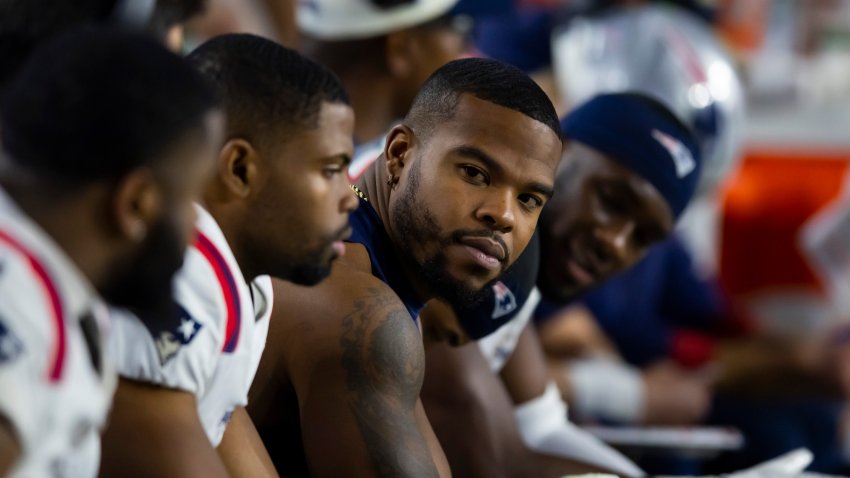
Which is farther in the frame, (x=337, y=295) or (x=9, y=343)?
(x=337, y=295)

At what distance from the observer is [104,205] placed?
1079mm

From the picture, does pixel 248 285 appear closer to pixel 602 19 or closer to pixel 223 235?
pixel 223 235

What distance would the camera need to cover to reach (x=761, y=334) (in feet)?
13.8

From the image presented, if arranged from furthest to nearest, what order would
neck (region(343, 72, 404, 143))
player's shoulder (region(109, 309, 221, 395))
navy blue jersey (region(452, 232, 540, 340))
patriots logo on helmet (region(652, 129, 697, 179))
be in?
neck (region(343, 72, 404, 143)) < patriots logo on helmet (region(652, 129, 697, 179)) < navy blue jersey (region(452, 232, 540, 340)) < player's shoulder (region(109, 309, 221, 395))

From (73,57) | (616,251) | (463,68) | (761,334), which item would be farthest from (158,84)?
(761,334)

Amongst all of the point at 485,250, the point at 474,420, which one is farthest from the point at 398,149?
the point at 474,420

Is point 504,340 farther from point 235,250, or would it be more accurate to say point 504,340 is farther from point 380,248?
point 235,250

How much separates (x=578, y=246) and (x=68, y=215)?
135cm

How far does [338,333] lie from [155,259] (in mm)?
488

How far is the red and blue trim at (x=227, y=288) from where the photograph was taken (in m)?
1.36

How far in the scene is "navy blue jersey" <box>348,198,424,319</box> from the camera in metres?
1.72

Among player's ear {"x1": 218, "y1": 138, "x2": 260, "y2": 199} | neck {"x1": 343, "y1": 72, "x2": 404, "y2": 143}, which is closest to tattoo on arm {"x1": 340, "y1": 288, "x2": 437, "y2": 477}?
player's ear {"x1": 218, "y1": 138, "x2": 260, "y2": 199}

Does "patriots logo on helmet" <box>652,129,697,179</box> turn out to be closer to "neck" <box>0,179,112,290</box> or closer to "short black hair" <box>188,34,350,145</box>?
"short black hair" <box>188,34,350,145</box>

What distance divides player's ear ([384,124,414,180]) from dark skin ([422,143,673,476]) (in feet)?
1.78
